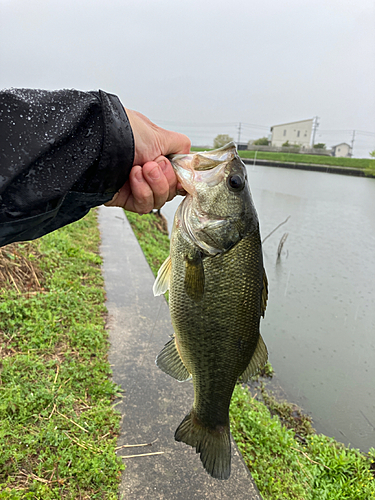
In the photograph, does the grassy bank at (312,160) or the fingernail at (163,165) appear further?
the grassy bank at (312,160)

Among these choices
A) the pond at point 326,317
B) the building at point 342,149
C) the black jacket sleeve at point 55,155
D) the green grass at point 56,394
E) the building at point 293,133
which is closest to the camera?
the black jacket sleeve at point 55,155

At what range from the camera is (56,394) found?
2625 mm

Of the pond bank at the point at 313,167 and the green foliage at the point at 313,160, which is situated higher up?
the green foliage at the point at 313,160

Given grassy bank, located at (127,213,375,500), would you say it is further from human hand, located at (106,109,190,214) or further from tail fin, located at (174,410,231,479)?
human hand, located at (106,109,190,214)

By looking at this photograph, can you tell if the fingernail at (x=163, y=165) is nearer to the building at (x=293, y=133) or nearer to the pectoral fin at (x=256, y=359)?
the pectoral fin at (x=256, y=359)

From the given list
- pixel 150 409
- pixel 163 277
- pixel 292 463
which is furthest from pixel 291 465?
pixel 163 277

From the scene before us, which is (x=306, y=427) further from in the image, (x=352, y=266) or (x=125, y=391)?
(x=352, y=266)

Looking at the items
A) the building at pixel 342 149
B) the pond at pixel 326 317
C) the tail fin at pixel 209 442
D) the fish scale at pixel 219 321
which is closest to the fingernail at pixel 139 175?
the fish scale at pixel 219 321

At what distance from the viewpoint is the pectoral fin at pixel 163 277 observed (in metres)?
1.79

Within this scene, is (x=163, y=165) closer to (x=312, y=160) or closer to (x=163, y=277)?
(x=163, y=277)

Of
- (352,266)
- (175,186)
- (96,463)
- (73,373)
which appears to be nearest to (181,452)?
(96,463)

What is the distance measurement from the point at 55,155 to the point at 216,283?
0.87 metres

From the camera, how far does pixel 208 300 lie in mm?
1609

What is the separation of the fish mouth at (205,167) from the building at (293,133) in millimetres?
55719
